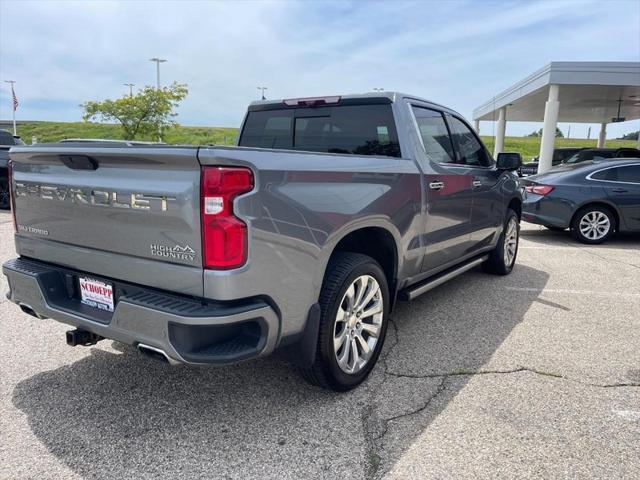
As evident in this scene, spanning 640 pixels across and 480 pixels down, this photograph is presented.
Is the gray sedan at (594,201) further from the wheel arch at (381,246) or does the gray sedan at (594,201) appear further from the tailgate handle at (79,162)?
the tailgate handle at (79,162)

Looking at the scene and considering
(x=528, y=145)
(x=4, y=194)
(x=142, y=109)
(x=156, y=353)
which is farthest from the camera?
(x=528, y=145)

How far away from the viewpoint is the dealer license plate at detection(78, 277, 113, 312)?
104 inches

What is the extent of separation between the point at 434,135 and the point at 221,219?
2579 millimetres

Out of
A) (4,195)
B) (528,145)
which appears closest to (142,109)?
(4,195)

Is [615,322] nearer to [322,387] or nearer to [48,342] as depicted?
[322,387]

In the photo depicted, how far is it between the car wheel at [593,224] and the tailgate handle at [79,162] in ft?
27.5

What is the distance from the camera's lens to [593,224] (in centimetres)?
874

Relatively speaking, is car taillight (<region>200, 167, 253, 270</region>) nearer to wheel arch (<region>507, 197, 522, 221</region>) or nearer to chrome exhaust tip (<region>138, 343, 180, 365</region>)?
chrome exhaust tip (<region>138, 343, 180, 365</region>)

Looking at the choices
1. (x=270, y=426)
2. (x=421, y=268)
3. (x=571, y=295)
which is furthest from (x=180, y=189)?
(x=571, y=295)

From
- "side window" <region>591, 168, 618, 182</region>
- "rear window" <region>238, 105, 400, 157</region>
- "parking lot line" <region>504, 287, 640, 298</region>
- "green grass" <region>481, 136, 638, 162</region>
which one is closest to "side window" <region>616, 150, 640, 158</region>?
"side window" <region>591, 168, 618, 182</region>

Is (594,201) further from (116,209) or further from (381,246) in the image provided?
(116,209)

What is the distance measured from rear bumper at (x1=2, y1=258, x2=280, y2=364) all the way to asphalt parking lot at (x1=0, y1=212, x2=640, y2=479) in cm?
57

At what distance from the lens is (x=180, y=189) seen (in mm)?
2256

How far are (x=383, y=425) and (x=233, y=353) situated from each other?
1024 mm
